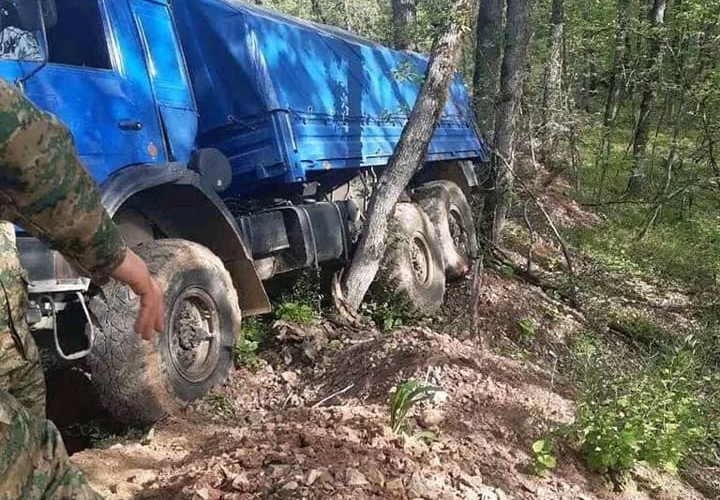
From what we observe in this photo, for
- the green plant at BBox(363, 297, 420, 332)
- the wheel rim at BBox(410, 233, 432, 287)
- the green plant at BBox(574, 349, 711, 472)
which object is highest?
the green plant at BBox(574, 349, 711, 472)

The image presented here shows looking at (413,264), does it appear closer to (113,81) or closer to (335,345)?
(335,345)

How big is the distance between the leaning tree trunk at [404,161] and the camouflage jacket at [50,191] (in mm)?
5063

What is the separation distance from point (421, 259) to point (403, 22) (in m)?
7.46

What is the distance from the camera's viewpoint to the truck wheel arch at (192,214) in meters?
4.67

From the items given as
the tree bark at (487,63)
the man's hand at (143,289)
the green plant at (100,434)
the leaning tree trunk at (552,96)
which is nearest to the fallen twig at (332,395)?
the green plant at (100,434)

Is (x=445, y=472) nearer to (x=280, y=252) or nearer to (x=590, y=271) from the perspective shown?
(x=280, y=252)

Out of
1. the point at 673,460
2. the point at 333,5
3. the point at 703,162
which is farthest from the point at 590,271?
the point at 333,5

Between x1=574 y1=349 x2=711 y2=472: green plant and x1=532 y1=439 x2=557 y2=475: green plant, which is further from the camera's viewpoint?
x1=574 y1=349 x2=711 y2=472: green plant

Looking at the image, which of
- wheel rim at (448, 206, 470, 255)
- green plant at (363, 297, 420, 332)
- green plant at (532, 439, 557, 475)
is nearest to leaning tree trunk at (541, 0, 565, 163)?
wheel rim at (448, 206, 470, 255)

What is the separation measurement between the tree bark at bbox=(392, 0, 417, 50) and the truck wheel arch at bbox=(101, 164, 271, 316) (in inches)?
350

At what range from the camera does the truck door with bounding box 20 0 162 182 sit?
4.13m

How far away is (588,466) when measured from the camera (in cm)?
370

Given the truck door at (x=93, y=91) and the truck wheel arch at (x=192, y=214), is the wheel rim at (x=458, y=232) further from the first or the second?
the truck door at (x=93, y=91)

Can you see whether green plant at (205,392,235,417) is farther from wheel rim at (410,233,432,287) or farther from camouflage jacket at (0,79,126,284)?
wheel rim at (410,233,432,287)
